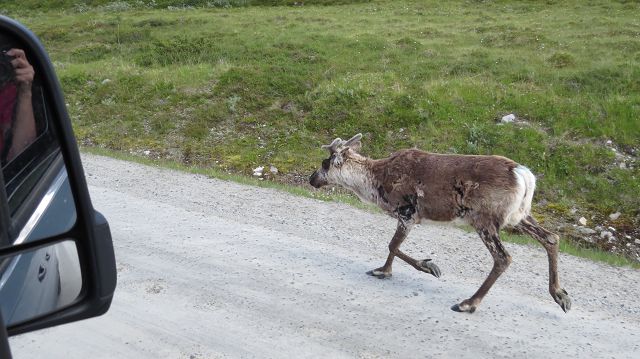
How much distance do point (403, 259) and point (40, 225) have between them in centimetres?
493

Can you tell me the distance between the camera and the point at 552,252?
7.07 meters

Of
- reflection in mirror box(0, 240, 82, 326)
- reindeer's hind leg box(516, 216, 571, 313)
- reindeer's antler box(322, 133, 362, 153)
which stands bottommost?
reindeer's hind leg box(516, 216, 571, 313)

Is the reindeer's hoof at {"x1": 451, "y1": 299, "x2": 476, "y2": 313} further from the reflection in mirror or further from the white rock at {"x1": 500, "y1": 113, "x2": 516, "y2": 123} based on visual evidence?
the white rock at {"x1": 500, "y1": 113, "x2": 516, "y2": 123}

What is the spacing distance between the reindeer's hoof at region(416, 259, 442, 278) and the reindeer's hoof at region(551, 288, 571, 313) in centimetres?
132

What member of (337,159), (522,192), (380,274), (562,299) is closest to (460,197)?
(522,192)

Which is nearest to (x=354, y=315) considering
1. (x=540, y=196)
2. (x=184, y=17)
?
(x=540, y=196)

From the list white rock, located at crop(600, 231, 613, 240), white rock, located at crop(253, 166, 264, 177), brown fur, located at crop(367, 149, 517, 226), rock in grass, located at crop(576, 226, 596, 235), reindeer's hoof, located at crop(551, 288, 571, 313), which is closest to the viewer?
reindeer's hoof, located at crop(551, 288, 571, 313)

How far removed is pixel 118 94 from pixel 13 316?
58.0 ft

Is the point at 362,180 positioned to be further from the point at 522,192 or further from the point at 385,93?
the point at 385,93

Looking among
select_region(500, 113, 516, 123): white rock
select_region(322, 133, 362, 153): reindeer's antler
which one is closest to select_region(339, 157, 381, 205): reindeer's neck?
select_region(322, 133, 362, 153): reindeer's antler

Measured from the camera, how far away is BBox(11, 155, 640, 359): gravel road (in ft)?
19.7

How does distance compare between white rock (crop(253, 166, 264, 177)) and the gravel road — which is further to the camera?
white rock (crop(253, 166, 264, 177))

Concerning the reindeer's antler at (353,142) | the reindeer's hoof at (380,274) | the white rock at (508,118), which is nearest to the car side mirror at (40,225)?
the reindeer's hoof at (380,274)

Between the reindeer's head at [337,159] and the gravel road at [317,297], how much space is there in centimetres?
84
